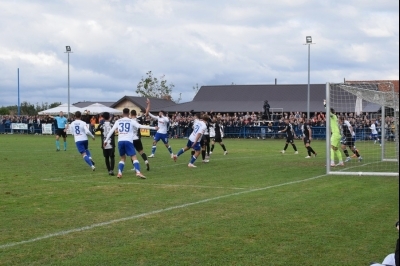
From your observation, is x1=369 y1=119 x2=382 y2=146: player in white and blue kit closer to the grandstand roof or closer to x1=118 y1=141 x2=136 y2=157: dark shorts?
x1=118 y1=141 x2=136 y2=157: dark shorts

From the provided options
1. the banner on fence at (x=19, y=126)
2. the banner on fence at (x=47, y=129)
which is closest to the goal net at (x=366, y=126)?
the banner on fence at (x=47, y=129)

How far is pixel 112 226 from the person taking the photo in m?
9.89

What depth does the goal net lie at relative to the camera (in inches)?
742

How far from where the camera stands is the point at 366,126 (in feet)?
105

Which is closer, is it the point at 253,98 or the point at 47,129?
the point at 47,129

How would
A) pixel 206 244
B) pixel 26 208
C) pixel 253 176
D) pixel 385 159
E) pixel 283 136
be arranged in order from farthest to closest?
pixel 283 136
pixel 385 159
pixel 253 176
pixel 26 208
pixel 206 244

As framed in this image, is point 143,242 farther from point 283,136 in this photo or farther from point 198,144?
point 283,136

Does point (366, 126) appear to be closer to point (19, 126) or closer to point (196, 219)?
point (196, 219)

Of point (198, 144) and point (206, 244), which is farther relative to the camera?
point (198, 144)

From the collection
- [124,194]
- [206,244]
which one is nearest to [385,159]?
[124,194]

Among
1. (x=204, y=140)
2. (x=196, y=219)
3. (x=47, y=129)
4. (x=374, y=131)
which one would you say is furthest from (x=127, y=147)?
(x=47, y=129)

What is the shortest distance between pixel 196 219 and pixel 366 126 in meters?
23.3

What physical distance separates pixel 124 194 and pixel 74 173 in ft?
18.2

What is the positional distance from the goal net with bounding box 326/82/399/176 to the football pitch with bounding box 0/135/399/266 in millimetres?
2301
